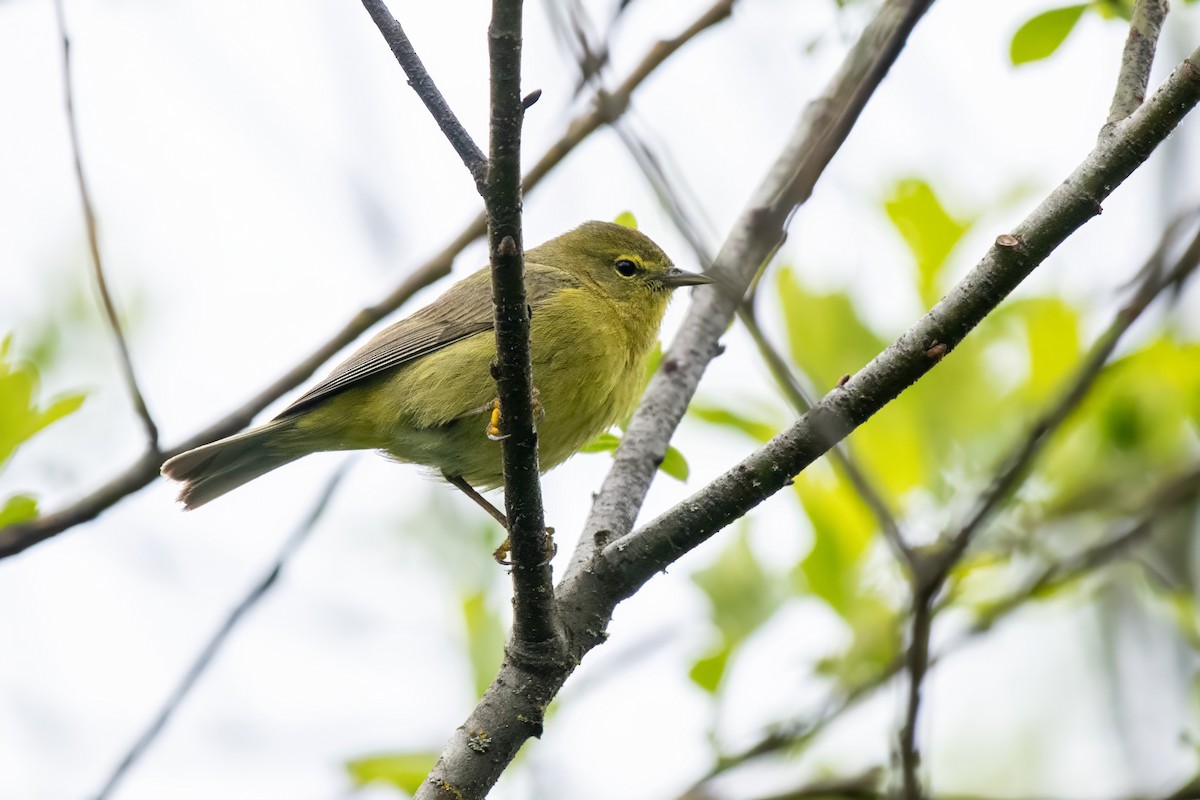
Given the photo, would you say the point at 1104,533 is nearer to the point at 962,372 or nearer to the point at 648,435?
the point at 962,372

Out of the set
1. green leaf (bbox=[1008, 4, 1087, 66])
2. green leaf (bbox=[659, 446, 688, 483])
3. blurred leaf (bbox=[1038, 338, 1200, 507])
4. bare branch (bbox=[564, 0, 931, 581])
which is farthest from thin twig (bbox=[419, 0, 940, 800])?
blurred leaf (bbox=[1038, 338, 1200, 507])

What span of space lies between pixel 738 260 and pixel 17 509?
3140 millimetres

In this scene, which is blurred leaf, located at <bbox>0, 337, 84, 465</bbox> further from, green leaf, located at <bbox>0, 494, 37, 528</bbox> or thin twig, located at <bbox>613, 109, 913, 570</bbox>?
thin twig, located at <bbox>613, 109, 913, 570</bbox>

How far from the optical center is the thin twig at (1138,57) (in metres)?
3.13

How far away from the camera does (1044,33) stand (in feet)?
14.7

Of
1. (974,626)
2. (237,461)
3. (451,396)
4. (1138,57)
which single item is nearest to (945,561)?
(1138,57)

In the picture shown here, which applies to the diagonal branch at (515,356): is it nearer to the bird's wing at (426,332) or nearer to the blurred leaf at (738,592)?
the blurred leaf at (738,592)

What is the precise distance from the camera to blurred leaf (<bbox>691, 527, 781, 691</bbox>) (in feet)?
17.3

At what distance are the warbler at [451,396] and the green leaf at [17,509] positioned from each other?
109 centimetres

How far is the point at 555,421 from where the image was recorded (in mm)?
5734

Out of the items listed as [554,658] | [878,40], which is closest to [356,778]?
[554,658]

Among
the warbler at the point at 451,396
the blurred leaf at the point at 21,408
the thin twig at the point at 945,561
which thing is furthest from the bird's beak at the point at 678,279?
the thin twig at the point at 945,561

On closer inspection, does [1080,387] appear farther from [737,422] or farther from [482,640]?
[482,640]

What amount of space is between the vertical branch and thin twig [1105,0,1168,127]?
1.50 m
